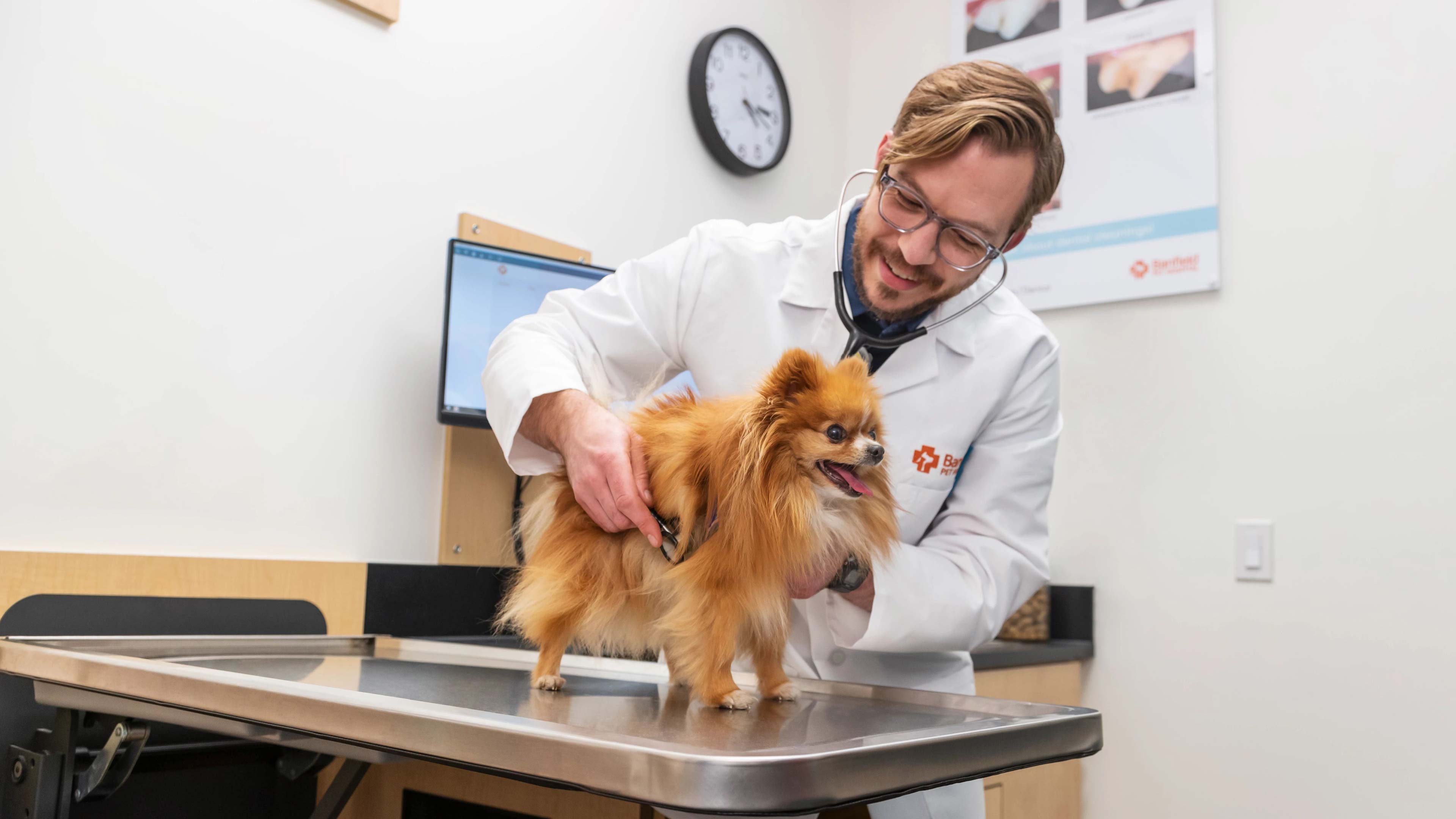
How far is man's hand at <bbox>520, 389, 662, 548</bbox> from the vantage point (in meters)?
1.06

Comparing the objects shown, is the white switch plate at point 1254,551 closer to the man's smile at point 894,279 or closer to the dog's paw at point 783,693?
the man's smile at point 894,279

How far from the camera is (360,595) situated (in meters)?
1.92

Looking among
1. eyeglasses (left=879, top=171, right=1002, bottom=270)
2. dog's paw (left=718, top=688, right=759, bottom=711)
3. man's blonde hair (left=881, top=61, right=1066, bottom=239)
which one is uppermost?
man's blonde hair (left=881, top=61, right=1066, bottom=239)

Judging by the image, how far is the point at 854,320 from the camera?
148 centimetres

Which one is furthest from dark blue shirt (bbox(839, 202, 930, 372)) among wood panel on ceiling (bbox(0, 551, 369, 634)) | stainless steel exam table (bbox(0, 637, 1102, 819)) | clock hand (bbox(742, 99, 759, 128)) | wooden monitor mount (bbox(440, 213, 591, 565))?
clock hand (bbox(742, 99, 759, 128))

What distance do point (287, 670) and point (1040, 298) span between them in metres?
2.27

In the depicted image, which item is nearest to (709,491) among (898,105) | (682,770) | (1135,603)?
(682,770)

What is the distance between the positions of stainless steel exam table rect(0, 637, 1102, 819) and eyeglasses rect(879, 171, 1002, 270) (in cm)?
55

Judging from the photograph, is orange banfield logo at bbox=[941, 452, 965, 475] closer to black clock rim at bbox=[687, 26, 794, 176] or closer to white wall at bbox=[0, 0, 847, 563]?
white wall at bbox=[0, 0, 847, 563]

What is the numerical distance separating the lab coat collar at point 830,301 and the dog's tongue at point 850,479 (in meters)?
0.44

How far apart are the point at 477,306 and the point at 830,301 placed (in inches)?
34.9

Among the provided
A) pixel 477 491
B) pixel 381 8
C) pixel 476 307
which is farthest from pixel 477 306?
pixel 381 8

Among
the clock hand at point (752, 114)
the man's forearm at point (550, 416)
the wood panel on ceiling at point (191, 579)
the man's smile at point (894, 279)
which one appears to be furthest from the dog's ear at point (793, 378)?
the clock hand at point (752, 114)

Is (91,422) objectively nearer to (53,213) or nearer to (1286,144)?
(53,213)
